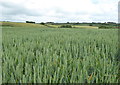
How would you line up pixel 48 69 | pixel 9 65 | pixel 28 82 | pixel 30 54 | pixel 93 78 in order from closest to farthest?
1. pixel 28 82
2. pixel 93 78
3. pixel 48 69
4. pixel 9 65
5. pixel 30 54

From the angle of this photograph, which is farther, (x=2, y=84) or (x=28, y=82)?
(x=2, y=84)

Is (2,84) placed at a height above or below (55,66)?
below

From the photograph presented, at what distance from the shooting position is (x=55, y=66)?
187 cm

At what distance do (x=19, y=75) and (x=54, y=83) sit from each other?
15.8 inches

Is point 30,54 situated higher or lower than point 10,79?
higher

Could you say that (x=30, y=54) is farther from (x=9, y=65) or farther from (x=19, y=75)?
(x=19, y=75)

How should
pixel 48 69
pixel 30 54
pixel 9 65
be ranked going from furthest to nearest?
pixel 30 54, pixel 9 65, pixel 48 69

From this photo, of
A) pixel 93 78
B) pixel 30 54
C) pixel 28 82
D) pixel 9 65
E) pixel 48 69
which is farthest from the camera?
pixel 30 54

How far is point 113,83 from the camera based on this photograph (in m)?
1.50

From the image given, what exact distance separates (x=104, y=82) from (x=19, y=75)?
84 centimetres

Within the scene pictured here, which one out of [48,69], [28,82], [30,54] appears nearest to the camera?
[28,82]

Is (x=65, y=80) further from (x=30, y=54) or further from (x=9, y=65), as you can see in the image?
(x=30, y=54)

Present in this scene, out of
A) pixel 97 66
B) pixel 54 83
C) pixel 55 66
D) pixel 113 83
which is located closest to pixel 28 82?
pixel 54 83

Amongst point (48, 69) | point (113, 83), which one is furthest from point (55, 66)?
point (113, 83)
